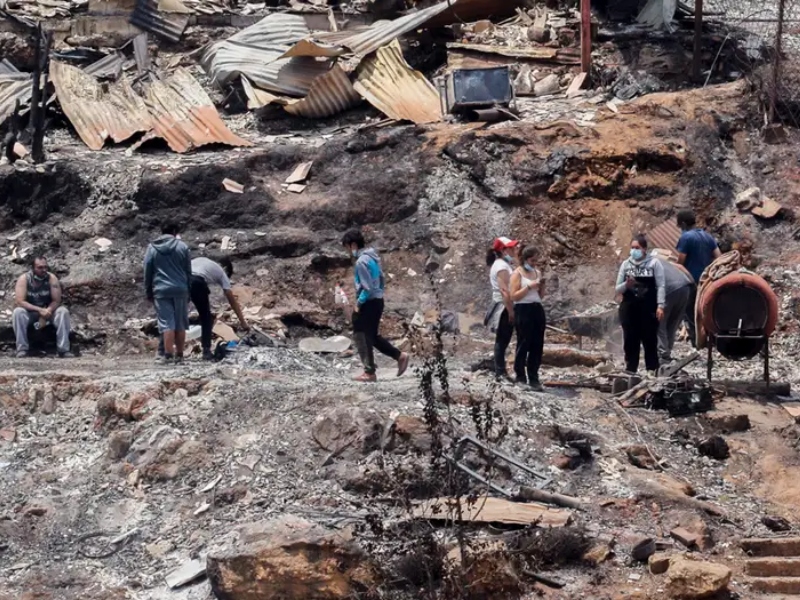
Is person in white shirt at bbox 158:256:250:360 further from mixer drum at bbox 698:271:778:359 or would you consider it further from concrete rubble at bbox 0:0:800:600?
mixer drum at bbox 698:271:778:359

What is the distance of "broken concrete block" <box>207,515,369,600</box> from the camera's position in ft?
26.6

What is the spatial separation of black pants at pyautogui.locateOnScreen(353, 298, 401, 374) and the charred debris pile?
22.0 ft

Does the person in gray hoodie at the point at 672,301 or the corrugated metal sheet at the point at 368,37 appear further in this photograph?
the corrugated metal sheet at the point at 368,37

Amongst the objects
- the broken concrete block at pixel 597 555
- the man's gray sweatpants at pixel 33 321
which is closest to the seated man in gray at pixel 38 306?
the man's gray sweatpants at pixel 33 321

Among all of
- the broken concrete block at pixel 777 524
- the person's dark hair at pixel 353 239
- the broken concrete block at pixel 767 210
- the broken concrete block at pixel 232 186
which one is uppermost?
the person's dark hair at pixel 353 239

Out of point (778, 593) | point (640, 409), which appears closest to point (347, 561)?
point (778, 593)

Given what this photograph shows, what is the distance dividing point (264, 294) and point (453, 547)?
23.7 feet

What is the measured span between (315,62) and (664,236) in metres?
6.09

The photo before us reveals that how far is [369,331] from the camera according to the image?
36.0 feet

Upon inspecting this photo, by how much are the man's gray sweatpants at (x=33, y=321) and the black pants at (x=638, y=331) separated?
5.10 metres

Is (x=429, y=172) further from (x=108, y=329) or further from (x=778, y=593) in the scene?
(x=778, y=593)

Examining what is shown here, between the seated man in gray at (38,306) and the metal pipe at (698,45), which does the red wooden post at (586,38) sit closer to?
the metal pipe at (698,45)

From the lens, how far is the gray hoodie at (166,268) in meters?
11.6

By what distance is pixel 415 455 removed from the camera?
934 centimetres
